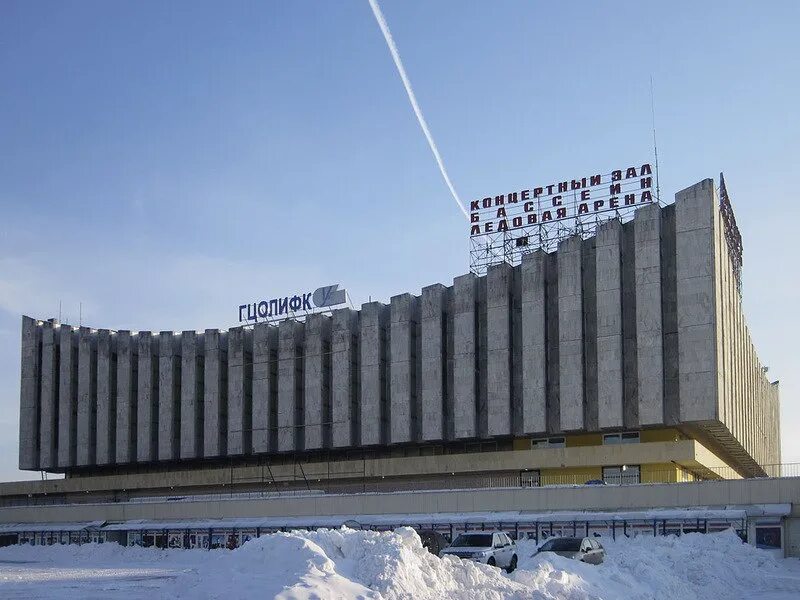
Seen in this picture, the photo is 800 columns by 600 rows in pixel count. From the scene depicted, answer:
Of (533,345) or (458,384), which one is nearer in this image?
(533,345)

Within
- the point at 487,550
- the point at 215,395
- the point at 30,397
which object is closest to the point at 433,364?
the point at 215,395

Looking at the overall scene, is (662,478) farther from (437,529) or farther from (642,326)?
(437,529)

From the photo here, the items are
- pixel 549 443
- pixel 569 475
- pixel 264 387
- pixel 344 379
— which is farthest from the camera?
pixel 264 387

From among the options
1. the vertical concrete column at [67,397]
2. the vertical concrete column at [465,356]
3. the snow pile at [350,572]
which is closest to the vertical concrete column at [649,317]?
the vertical concrete column at [465,356]

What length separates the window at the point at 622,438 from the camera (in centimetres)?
8031

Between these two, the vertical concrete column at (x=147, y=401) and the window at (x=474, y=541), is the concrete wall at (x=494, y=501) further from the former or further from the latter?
the window at (x=474, y=541)

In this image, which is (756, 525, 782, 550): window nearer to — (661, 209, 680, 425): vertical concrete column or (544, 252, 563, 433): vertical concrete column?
(661, 209, 680, 425): vertical concrete column

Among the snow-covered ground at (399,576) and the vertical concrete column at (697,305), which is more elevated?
the vertical concrete column at (697,305)

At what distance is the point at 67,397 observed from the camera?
371 feet

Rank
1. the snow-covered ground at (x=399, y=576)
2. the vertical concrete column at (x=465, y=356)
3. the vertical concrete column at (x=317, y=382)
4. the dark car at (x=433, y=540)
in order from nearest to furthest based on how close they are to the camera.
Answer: the snow-covered ground at (x=399, y=576)
the dark car at (x=433, y=540)
the vertical concrete column at (x=465, y=356)
the vertical concrete column at (x=317, y=382)

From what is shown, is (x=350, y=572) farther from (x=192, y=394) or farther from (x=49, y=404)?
(x=49, y=404)

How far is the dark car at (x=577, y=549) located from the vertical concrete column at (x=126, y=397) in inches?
2875

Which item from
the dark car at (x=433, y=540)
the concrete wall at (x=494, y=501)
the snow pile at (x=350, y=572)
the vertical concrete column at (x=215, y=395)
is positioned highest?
the vertical concrete column at (x=215, y=395)

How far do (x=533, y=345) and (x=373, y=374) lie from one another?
53.7 feet
